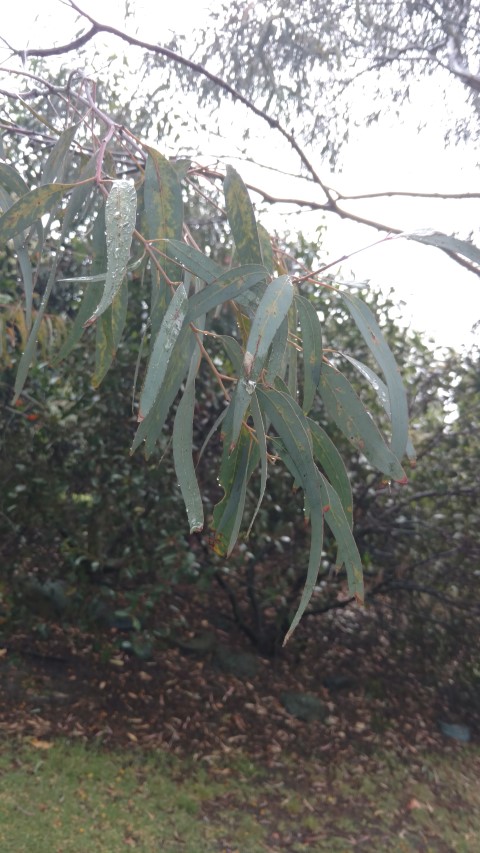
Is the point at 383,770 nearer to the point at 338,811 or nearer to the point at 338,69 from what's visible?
the point at 338,811

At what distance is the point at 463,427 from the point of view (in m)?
5.31

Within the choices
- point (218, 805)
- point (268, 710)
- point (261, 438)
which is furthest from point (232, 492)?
point (268, 710)

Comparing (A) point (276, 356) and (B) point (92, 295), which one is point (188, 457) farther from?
(B) point (92, 295)

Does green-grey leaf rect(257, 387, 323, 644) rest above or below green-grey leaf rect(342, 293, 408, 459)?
below

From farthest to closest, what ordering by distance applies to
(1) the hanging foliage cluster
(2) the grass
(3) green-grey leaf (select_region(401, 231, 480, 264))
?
(2) the grass < (3) green-grey leaf (select_region(401, 231, 480, 264)) < (1) the hanging foliage cluster

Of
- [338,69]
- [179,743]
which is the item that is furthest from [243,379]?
[338,69]

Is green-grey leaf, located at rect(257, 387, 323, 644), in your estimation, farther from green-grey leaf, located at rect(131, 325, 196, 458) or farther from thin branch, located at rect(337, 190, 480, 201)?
thin branch, located at rect(337, 190, 480, 201)

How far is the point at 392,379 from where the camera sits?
1.83 metres

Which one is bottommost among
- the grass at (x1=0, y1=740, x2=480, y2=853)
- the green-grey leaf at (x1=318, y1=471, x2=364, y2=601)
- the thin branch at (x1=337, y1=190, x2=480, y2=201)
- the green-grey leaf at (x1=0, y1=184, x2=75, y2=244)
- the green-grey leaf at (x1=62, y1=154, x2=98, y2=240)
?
the grass at (x1=0, y1=740, x2=480, y2=853)

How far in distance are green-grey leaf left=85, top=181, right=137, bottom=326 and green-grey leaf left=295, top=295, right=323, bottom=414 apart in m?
0.43

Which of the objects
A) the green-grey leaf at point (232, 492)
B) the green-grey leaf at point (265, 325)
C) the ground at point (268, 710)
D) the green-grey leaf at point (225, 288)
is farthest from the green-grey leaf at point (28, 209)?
the ground at point (268, 710)

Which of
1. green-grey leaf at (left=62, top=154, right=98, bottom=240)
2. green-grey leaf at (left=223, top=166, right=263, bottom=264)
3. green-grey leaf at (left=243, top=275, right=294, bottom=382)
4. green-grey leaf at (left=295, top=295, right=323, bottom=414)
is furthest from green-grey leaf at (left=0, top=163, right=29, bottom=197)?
green-grey leaf at (left=243, top=275, right=294, bottom=382)

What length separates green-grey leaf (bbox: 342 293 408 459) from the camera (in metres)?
1.80

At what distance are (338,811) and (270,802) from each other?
14.1 inches
